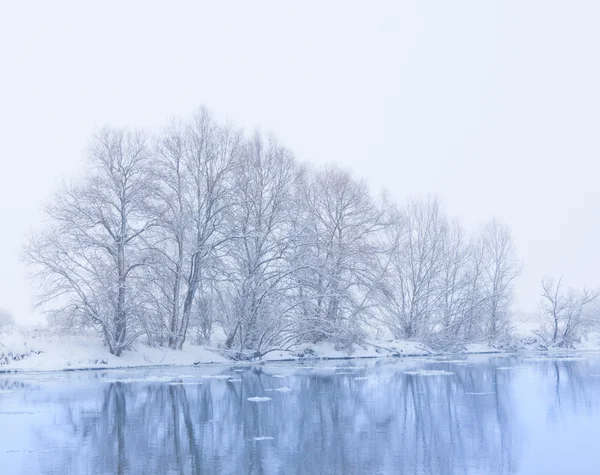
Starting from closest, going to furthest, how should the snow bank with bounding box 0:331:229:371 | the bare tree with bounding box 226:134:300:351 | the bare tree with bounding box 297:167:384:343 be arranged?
the snow bank with bounding box 0:331:229:371 < the bare tree with bounding box 226:134:300:351 < the bare tree with bounding box 297:167:384:343

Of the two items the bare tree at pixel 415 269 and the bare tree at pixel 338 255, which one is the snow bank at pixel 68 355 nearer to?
the bare tree at pixel 338 255

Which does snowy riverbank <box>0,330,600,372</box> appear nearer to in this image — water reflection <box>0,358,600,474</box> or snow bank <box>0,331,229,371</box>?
snow bank <box>0,331,229,371</box>

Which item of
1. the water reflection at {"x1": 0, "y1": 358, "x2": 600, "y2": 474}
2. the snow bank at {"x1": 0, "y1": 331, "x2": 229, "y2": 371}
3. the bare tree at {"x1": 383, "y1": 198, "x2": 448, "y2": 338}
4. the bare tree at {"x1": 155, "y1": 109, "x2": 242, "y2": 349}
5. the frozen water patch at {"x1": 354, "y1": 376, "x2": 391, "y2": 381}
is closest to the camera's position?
the water reflection at {"x1": 0, "y1": 358, "x2": 600, "y2": 474}

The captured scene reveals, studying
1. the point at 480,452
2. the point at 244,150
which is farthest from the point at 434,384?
the point at 244,150

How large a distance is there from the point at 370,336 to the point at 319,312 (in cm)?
693

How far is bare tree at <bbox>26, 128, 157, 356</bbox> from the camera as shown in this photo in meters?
32.5

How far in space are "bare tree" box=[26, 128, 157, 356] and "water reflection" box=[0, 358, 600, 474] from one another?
768cm

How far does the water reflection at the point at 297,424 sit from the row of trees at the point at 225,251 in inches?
354

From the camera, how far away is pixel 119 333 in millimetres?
33344

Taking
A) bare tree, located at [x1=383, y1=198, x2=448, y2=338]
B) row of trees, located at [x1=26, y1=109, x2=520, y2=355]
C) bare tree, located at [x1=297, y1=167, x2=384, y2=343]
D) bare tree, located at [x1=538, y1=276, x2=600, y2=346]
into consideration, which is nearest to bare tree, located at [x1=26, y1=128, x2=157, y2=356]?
row of trees, located at [x1=26, y1=109, x2=520, y2=355]

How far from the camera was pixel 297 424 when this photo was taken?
1448 centimetres

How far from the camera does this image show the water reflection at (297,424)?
10461 mm

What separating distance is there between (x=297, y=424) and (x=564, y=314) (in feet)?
165

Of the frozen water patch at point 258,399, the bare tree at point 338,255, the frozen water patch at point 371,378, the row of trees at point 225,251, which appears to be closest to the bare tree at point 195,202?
the row of trees at point 225,251
